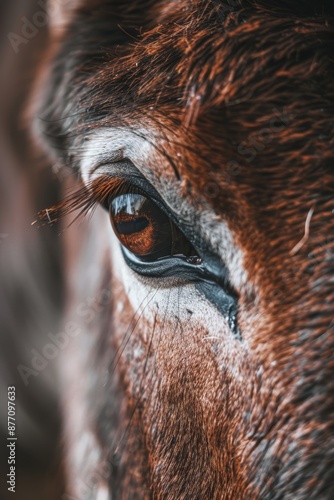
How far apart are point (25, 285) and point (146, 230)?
3.42 ft

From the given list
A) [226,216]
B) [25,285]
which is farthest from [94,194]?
[25,285]

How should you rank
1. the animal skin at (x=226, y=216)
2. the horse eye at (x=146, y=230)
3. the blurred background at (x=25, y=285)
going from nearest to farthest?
1. the animal skin at (x=226, y=216)
2. the horse eye at (x=146, y=230)
3. the blurred background at (x=25, y=285)

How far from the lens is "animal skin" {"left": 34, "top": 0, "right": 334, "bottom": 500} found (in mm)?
804

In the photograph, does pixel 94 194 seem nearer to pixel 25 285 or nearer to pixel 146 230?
pixel 146 230

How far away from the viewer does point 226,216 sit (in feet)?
2.87

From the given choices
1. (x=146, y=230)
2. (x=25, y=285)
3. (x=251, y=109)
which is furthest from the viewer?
(x=25, y=285)

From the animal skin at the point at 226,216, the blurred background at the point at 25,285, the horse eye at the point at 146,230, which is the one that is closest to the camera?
the animal skin at the point at 226,216

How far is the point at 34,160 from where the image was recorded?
68.9 inches

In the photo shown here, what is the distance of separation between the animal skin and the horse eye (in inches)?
1.0

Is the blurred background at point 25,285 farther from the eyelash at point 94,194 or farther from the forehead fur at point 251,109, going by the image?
the forehead fur at point 251,109

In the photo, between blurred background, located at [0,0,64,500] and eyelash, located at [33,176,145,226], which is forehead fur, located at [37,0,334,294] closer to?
eyelash, located at [33,176,145,226]

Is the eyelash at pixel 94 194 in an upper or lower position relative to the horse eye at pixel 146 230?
upper

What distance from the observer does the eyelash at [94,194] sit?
3.51ft

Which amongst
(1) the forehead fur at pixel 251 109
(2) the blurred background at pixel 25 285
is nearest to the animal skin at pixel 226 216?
(1) the forehead fur at pixel 251 109
